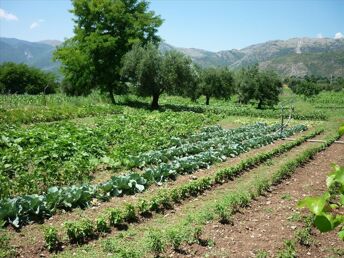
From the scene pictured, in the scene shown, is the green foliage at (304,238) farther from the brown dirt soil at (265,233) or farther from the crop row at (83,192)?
the crop row at (83,192)

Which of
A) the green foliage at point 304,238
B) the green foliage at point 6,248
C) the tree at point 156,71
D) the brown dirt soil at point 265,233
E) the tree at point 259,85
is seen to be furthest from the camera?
the tree at point 259,85

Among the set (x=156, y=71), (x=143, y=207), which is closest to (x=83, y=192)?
(x=143, y=207)

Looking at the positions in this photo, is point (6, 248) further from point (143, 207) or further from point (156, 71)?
point (156, 71)

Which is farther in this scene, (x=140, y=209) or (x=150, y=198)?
(x=150, y=198)

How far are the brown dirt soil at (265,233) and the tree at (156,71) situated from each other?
25.0 metres

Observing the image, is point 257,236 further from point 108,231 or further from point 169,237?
point 108,231

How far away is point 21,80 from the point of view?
79312 mm

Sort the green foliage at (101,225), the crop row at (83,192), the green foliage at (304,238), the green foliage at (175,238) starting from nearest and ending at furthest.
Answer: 1. the green foliage at (175,238)
2. the green foliage at (304,238)
3. the green foliage at (101,225)
4. the crop row at (83,192)

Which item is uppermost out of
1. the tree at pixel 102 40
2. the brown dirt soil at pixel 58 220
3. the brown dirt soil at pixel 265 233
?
the tree at pixel 102 40

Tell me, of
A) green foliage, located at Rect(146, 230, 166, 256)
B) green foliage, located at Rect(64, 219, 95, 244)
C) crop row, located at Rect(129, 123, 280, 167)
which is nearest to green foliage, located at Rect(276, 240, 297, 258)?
green foliage, located at Rect(146, 230, 166, 256)

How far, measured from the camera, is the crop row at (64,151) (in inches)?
431

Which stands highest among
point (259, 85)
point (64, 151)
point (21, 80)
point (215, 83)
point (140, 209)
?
point (259, 85)

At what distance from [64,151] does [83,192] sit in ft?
16.5

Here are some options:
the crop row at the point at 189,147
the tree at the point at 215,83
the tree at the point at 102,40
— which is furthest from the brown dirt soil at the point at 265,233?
the tree at the point at 215,83
